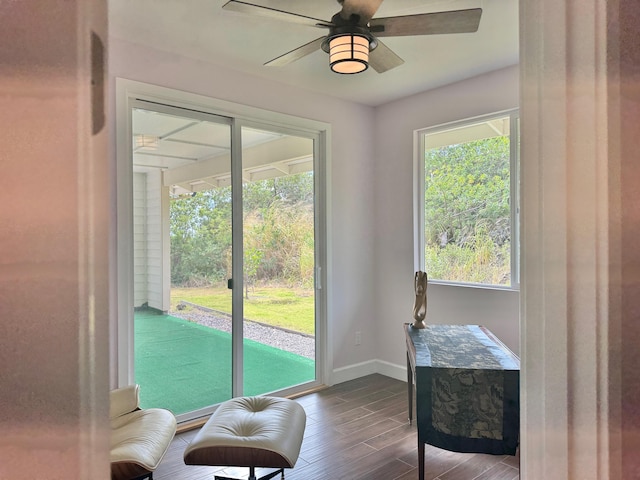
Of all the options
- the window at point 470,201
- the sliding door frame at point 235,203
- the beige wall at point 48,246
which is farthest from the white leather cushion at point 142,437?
the window at point 470,201

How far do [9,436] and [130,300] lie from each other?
236 cm

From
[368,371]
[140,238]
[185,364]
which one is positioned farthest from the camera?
[368,371]

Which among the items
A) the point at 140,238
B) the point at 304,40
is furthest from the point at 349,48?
the point at 140,238

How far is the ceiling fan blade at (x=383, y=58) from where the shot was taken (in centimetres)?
214

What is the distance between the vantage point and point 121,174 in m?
2.62

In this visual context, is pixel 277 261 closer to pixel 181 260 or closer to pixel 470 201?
pixel 181 260

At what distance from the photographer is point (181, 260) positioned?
305cm

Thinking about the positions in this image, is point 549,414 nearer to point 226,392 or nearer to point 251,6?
point 251,6

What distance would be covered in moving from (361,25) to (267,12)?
0.45 metres

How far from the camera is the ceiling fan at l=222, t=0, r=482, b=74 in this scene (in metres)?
1.78

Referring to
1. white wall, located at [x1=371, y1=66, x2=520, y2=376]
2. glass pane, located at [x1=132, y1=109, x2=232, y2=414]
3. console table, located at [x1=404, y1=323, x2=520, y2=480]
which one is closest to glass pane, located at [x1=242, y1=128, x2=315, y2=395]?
glass pane, located at [x1=132, y1=109, x2=232, y2=414]

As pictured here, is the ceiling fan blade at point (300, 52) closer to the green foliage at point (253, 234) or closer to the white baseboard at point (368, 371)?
the green foliage at point (253, 234)

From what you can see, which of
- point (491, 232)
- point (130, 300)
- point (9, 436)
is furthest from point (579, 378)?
point (491, 232)

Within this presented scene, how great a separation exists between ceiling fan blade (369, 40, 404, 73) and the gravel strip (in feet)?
7.08
